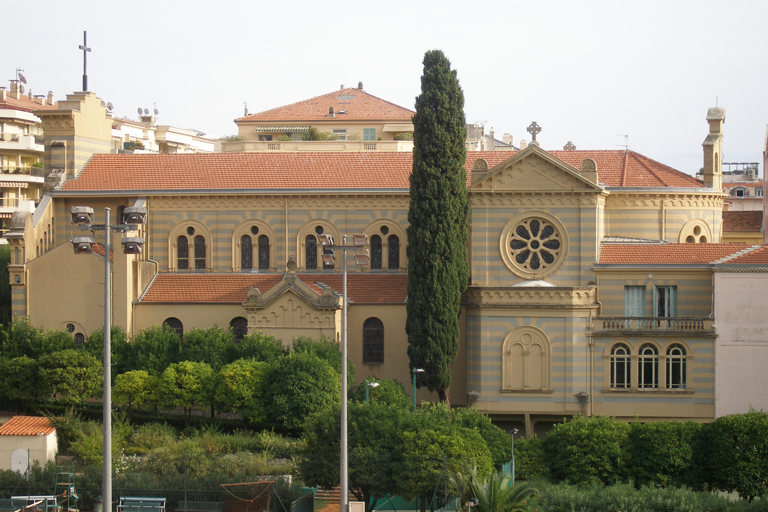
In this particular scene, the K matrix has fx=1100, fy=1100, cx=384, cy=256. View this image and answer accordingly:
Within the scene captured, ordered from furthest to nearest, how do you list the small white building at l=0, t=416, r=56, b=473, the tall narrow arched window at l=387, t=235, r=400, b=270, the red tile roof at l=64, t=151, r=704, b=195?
the tall narrow arched window at l=387, t=235, r=400, b=270
the red tile roof at l=64, t=151, r=704, b=195
the small white building at l=0, t=416, r=56, b=473

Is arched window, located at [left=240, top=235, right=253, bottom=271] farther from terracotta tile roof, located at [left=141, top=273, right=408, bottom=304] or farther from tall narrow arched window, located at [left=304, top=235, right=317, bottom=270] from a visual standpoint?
tall narrow arched window, located at [left=304, top=235, right=317, bottom=270]

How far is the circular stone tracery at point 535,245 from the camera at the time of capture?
55.0 meters

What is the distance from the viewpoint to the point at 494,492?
1479 inches

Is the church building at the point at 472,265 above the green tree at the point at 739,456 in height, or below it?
above

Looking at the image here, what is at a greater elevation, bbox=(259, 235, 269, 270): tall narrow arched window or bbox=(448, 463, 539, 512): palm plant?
bbox=(259, 235, 269, 270): tall narrow arched window

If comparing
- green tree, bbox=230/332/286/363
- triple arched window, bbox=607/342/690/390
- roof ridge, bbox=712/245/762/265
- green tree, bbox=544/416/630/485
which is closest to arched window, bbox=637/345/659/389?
triple arched window, bbox=607/342/690/390

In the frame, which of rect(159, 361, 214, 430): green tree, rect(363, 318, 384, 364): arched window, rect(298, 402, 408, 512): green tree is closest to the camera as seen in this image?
rect(298, 402, 408, 512): green tree

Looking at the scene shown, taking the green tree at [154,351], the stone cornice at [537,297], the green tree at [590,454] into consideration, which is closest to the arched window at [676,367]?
the stone cornice at [537,297]

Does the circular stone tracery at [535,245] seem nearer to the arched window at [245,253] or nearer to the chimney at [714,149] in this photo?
the chimney at [714,149]

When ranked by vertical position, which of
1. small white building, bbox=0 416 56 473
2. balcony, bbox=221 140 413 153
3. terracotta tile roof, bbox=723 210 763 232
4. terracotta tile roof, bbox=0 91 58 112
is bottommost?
small white building, bbox=0 416 56 473

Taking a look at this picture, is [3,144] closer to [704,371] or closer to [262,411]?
[262,411]

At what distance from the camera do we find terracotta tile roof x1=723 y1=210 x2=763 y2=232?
7969 centimetres

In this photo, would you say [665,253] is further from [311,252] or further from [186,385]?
[186,385]

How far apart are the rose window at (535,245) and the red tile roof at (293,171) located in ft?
19.1
